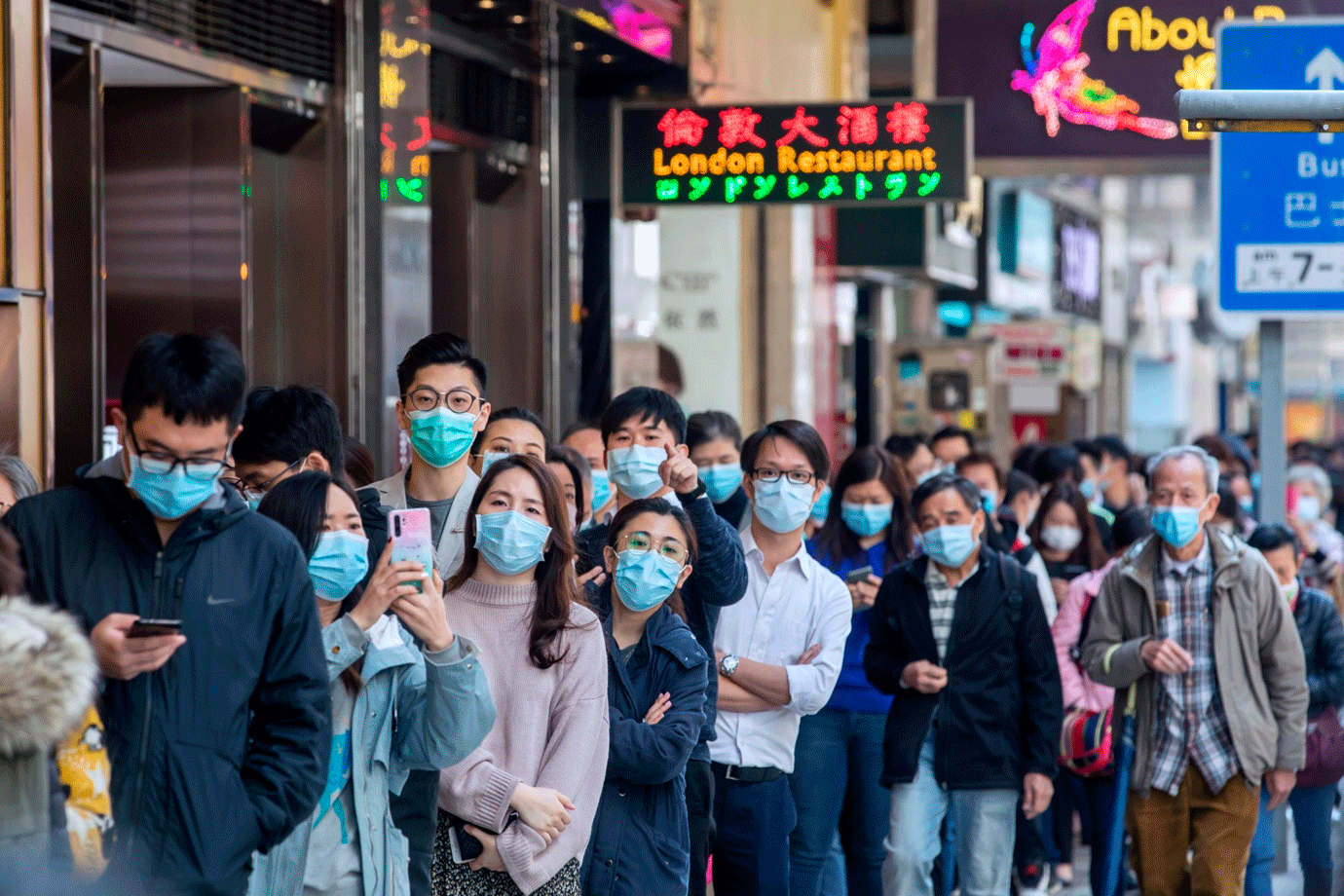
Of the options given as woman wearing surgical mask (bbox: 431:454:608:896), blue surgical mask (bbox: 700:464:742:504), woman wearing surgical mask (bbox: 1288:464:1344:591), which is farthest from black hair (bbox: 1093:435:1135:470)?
woman wearing surgical mask (bbox: 431:454:608:896)

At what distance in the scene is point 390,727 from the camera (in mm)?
4684

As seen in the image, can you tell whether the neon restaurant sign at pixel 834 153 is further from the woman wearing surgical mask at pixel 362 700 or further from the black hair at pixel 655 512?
the woman wearing surgical mask at pixel 362 700

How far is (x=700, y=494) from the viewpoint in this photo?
6.11 metres

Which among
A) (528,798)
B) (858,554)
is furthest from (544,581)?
(858,554)

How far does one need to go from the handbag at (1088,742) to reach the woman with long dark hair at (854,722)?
123cm

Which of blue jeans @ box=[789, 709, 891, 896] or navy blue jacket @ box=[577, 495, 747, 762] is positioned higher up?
navy blue jacket @ box=[577, 495, 747, 762]

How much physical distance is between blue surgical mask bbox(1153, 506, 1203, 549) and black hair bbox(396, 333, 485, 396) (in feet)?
9.46

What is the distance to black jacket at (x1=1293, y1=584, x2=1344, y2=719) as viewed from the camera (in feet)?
26.2

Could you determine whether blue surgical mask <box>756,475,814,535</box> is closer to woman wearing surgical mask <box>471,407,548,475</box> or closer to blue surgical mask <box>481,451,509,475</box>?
woman wearing surgical mask <box>471,407,548,475</box>

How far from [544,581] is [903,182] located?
5.42m

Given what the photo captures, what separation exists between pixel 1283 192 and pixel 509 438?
438cm

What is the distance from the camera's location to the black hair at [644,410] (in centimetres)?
658

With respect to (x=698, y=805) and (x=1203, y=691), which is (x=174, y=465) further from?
(x=1203, y=691)

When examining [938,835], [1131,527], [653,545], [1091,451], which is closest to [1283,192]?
[1131,527]
